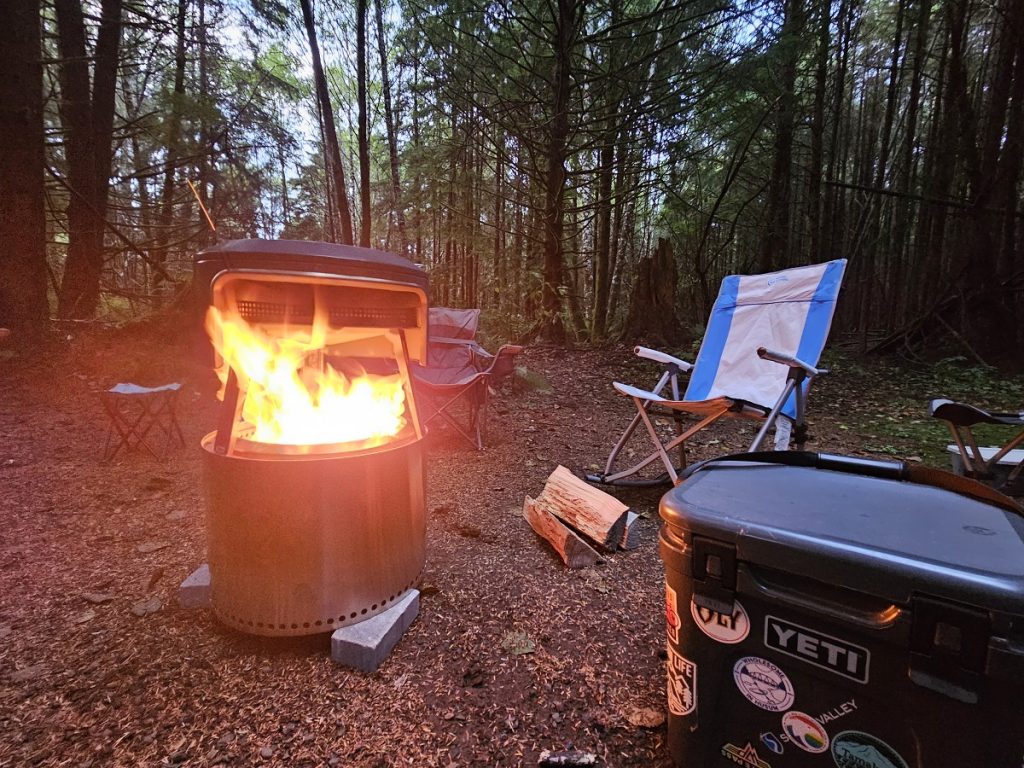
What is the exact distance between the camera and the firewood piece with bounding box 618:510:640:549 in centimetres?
184

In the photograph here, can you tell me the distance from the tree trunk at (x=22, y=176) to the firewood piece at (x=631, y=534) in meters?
5.39

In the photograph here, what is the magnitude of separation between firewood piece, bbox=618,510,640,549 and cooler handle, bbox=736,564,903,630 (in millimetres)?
1125

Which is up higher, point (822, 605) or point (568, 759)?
point (822, 605)

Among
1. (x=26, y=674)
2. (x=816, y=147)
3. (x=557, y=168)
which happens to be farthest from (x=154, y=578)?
(x=816, y=147)

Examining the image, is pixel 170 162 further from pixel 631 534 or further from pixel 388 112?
pixel 631 534

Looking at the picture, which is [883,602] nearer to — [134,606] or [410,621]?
[410,621]

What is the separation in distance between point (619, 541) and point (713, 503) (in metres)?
1.08

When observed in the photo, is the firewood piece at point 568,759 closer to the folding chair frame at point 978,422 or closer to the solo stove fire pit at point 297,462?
the solo stove fire pit at point 297,462

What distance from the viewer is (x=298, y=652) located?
4.15 ft

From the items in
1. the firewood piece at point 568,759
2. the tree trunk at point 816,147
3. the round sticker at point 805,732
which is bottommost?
the firewood piece at point 568,759

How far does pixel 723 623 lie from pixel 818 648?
0.46ft

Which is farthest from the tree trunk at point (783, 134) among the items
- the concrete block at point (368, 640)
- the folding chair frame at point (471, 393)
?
the concrete block at point (368, 640)

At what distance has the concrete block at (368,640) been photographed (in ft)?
3.92

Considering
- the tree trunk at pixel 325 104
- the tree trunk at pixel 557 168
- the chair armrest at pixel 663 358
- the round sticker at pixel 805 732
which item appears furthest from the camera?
the tree trunk at pixel 325 104
